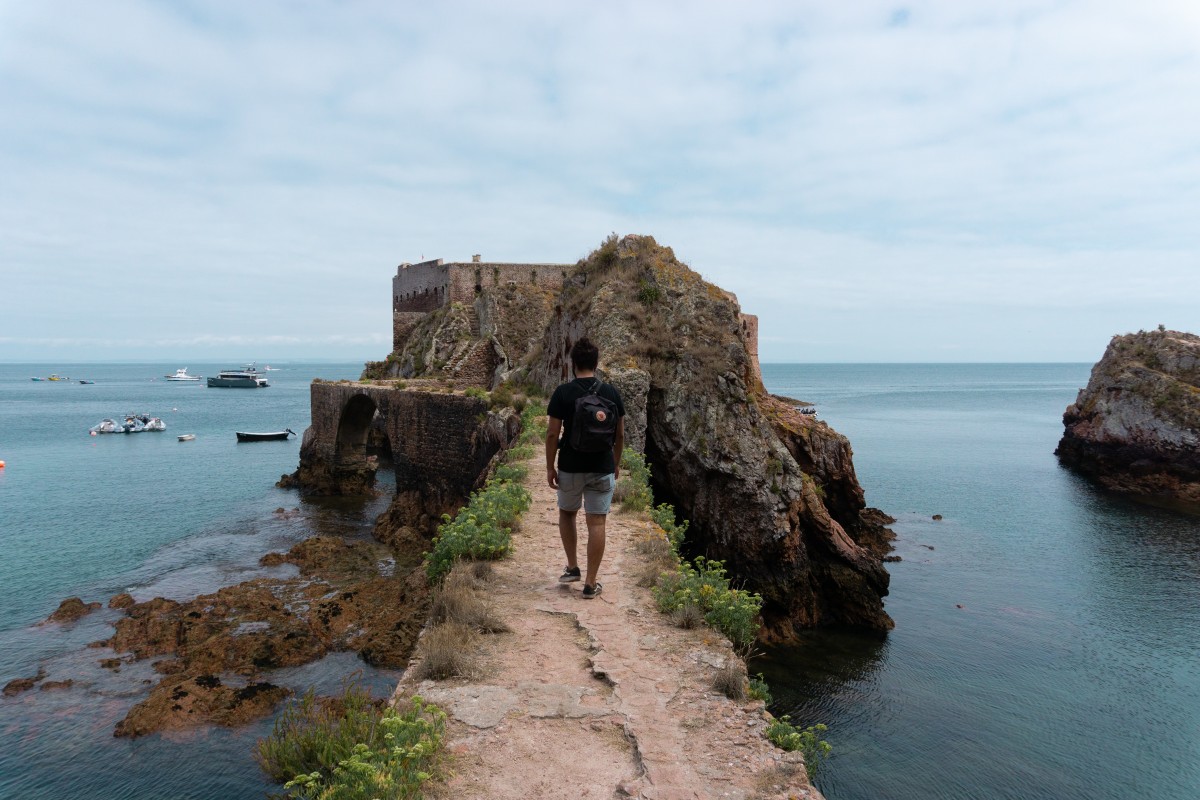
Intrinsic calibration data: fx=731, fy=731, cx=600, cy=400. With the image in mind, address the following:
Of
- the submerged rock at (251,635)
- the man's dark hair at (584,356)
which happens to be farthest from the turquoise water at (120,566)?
the man's dark hair at (584,356)

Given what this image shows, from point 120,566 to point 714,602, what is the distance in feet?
75.1

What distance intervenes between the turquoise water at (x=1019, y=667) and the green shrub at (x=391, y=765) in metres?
9.15

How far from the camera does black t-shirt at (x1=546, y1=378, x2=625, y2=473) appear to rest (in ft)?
22.0

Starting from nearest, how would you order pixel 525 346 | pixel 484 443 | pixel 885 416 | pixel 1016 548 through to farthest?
pixel 484 443, pixel 1016 548, pixel 525 346, pixel 885 416

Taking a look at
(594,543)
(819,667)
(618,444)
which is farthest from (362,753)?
(819,667)

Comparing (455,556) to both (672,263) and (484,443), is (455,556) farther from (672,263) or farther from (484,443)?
(484,443)

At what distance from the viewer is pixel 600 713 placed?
4.95m

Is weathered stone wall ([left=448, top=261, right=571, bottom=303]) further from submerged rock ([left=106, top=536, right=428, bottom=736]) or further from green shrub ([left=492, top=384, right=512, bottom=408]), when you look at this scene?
submerged rock ([left=106, top=536, right=428, bottom=736])

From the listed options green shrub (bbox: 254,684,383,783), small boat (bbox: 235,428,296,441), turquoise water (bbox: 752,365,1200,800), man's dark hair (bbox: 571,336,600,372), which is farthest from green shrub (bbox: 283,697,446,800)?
small boat (bbox: 235,428,296,441)

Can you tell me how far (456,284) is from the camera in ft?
133

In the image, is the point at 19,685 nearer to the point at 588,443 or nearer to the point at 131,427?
the point at 588,443

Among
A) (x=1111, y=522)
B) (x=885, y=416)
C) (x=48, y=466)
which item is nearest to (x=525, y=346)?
(x=1111, y=522)

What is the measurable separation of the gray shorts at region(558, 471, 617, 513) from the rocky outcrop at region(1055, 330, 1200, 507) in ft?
129

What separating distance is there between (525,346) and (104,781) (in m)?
27.6
